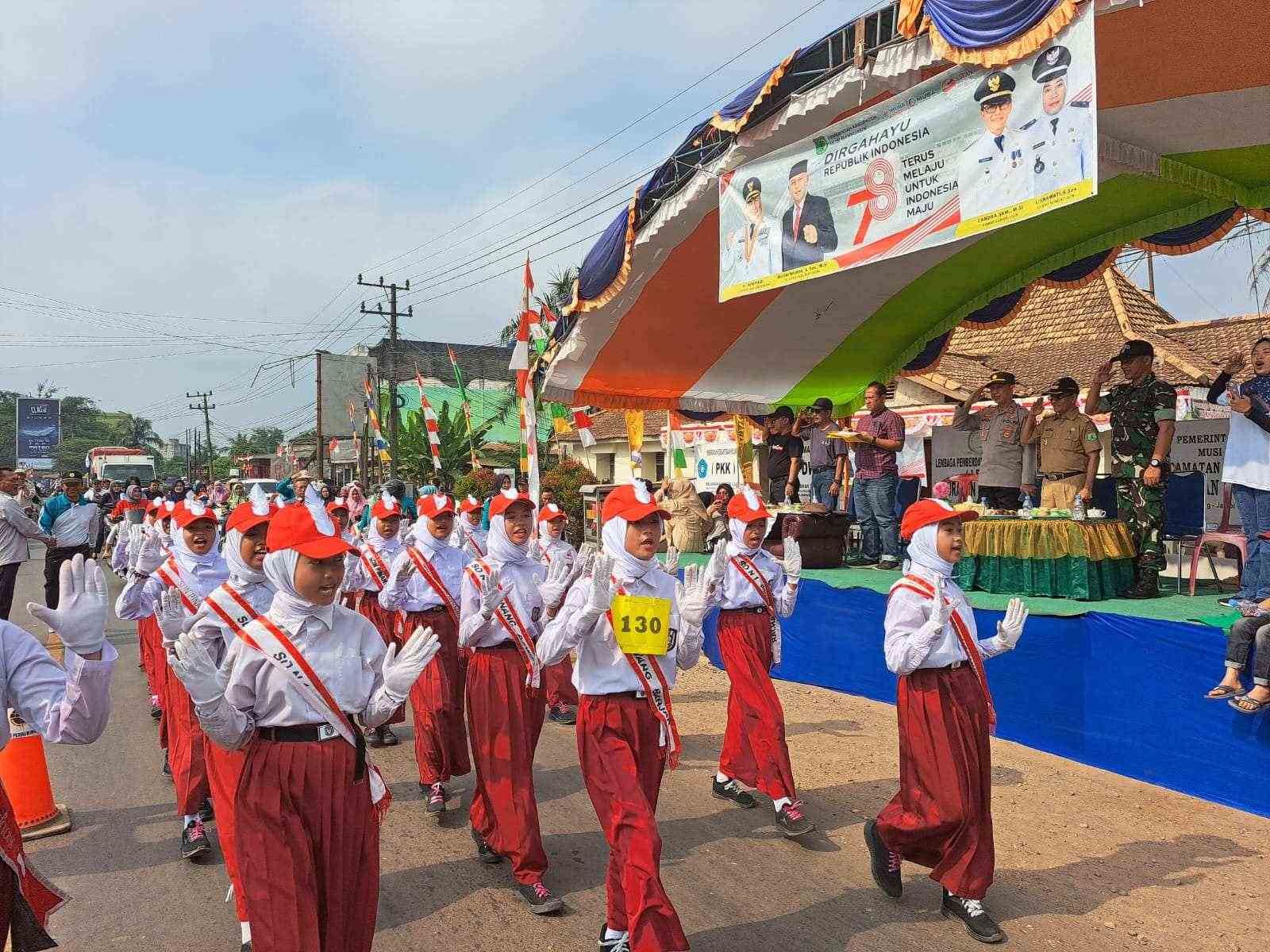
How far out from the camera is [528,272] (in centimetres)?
1095

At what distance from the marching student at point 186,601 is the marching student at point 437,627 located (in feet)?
3.81

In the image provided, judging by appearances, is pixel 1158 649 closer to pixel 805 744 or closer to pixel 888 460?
pixel 805 744

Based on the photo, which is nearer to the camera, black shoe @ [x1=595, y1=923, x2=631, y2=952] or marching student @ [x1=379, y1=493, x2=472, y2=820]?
black shoe @ [x1=595, y1=923, x2=631, y2=952]

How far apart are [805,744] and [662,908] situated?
151 inches

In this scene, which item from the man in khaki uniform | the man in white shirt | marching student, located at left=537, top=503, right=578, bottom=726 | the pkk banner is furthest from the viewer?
the man in white shirt

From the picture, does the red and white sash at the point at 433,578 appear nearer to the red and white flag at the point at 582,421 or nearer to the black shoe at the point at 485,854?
the black shoe at the point at 485,854

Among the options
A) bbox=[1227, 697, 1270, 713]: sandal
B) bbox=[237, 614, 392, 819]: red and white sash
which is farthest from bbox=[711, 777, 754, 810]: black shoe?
bbox=[237, 614, 392, 819]: red and white sash

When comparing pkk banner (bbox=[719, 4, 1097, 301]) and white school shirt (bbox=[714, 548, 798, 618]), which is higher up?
pkk banner (bbox=[719, 4, 1097, 301])

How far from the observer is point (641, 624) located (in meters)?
3.97

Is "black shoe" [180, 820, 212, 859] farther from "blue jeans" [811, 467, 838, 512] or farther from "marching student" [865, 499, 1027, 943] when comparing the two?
"blue jeans" [811, 467, 838, 512]

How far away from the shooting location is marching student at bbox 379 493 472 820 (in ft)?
18.8

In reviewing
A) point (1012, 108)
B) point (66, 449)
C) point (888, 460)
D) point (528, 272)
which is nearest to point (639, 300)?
point (528, 272)

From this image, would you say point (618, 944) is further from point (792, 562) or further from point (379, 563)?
point (379, 563)

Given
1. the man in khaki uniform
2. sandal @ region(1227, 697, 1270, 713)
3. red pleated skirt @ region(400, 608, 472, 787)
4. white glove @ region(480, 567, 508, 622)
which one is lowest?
red pleated skirt @ region(400, 608, 472, 787)
